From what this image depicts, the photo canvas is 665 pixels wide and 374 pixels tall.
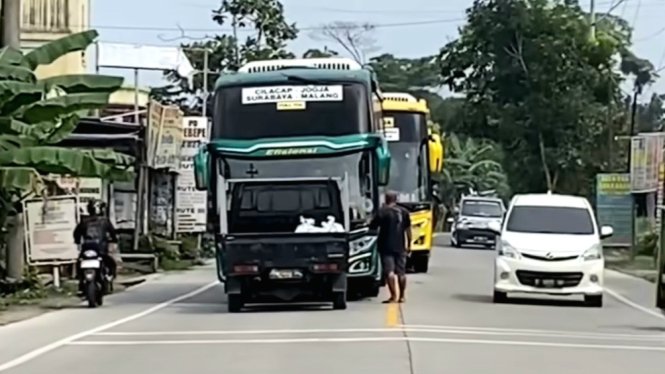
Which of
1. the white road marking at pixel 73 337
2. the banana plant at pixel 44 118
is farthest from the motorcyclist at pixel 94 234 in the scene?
the white road marking at pixel 73 337

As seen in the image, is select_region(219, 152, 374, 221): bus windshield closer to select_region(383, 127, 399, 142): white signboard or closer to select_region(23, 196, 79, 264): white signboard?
select_region(23, 196, 79, 264): white signboard

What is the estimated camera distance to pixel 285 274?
865 inches

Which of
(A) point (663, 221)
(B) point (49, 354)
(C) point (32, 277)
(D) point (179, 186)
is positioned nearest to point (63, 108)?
(C) point (32, 277)

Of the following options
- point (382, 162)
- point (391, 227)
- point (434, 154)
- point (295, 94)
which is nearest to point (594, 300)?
point (391, 227)

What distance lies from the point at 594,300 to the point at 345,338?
880 cm

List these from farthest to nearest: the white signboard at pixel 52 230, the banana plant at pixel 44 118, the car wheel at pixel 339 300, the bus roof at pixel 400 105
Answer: the bus roof at pixel 400 105, the white signboard at pixel 52 230, the banana plant at pixel 44 118, the car wheel at pixel 339 300

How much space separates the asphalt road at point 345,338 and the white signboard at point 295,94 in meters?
3.51

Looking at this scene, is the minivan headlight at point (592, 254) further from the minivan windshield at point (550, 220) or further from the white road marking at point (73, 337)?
the white road marking at point (73, 337)

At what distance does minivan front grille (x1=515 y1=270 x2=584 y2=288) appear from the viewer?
24.2 m

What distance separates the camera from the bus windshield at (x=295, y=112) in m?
24.2

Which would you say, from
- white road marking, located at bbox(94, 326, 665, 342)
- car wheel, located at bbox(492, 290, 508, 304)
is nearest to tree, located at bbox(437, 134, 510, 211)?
car wheel, located at bbox(492, 290, 508, 304)

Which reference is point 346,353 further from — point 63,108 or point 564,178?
point 564,178

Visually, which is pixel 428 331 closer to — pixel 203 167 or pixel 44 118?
pixel 203 167

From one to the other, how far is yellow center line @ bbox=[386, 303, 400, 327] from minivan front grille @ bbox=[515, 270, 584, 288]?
2.33 meters
